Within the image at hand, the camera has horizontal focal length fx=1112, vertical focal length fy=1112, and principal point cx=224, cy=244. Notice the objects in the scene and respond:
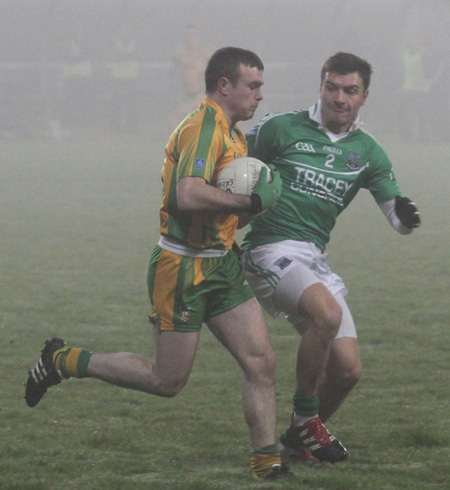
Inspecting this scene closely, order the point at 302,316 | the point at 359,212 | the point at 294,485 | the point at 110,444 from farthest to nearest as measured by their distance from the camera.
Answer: the point at 359,212 → the point at 110,444 → the point at 302,316 → the point at 294,485

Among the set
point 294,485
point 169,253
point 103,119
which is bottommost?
point 103,119

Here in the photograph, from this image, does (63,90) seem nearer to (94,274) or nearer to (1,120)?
(1,120)

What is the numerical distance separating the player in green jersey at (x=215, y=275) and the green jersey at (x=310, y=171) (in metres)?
0.46

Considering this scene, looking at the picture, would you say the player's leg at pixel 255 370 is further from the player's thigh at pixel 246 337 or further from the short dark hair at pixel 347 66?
the short dark hair at pixel 347 66

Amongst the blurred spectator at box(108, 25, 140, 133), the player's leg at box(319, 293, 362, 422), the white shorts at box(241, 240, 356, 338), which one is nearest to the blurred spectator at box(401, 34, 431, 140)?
the blurred spectator at box(108, 25, 140, 133)

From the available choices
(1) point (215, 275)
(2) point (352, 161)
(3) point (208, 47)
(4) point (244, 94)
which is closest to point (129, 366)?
(1) point (215, 275)

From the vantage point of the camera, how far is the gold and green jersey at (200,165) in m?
4.52

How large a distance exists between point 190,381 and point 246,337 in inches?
84.3

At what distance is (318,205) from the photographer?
17.2 feet

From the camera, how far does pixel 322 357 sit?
4809 mm

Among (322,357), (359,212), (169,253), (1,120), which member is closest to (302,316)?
(322,357)

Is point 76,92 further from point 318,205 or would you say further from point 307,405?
point 307,405

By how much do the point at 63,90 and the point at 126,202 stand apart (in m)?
17.0

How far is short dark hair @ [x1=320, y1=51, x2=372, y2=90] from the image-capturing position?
5215mm
